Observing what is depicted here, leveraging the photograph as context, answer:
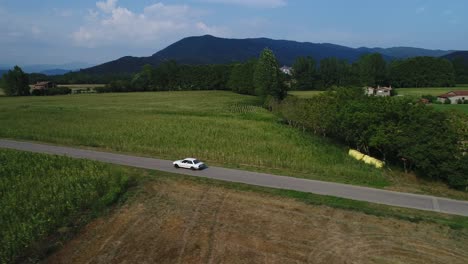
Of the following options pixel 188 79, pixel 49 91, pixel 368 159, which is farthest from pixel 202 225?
pixel 49 91

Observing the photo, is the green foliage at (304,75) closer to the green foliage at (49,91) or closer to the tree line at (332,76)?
the tree line at (332,76)

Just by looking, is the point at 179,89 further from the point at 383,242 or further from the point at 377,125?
the point at 383,242

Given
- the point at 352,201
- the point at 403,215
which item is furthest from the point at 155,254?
the point at 403,215

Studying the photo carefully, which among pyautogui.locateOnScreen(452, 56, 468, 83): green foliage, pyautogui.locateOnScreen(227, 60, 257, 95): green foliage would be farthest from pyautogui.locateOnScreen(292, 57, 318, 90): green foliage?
pyautogui.locateOnScreen(452, 56, 468, 83): green foliage

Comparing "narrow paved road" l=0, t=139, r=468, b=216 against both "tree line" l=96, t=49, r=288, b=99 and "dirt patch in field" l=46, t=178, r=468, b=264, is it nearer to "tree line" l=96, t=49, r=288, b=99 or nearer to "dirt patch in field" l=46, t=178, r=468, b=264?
"dirt patch in field" l=46, t=178, r=468, b=264

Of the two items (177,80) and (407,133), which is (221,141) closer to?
(407,133)
